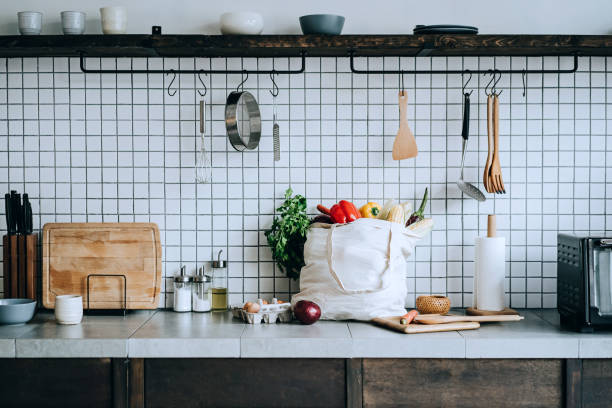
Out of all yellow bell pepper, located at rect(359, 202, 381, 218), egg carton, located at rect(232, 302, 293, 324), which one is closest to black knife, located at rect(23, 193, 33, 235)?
egg carton, located at rect(232, 302, 293, 324)

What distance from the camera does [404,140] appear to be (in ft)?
8.02

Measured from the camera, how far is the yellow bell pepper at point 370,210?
7.82ft

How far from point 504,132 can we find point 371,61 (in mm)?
621

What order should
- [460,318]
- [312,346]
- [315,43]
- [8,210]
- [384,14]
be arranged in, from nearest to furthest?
[312,346], [460,318], [315,43], [8,210], [384,14]

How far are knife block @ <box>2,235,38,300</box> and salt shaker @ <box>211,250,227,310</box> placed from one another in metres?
0.72

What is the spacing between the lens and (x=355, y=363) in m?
1.98

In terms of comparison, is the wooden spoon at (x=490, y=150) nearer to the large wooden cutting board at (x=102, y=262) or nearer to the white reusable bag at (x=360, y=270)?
the white reusable bag at (x=360, y=270)

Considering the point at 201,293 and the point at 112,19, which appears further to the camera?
the point at 201,293

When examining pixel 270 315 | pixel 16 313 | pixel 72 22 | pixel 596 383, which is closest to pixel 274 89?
pixel 72 22

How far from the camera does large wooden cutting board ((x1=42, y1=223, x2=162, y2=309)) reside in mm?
2418

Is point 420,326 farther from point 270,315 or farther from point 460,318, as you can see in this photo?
point 270,315

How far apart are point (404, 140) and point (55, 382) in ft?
5.07

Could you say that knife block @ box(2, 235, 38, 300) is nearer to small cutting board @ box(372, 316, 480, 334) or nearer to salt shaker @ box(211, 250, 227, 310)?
A: salt shaker @ box(211, 250, 227, 310)

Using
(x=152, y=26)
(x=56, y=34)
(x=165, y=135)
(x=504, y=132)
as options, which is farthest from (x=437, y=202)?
(x=56, y=34)
